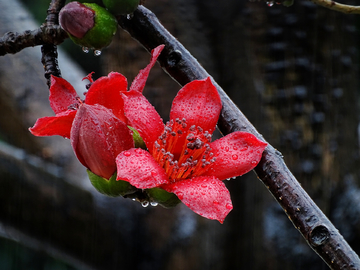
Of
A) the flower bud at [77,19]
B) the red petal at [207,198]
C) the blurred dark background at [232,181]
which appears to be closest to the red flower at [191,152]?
the red petal at [207,198]

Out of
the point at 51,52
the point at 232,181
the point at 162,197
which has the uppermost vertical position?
the point at 51,52

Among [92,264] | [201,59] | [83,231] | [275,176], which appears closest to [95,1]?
[275,176]

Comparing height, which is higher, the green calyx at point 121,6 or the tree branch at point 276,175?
the green calyx at point 121,6

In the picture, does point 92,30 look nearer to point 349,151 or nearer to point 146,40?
point 146,40

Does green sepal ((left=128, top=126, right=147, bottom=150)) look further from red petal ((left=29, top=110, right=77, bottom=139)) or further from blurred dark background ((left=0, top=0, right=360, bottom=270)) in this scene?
blurred dark background ((left=0, top=0, right=360, bottom=270))

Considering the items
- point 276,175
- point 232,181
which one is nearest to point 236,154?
point 276,175

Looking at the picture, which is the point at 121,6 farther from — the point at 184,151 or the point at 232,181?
the point at 232,181

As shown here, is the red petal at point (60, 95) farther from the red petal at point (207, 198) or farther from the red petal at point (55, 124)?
the red petal at point (207, 198)
